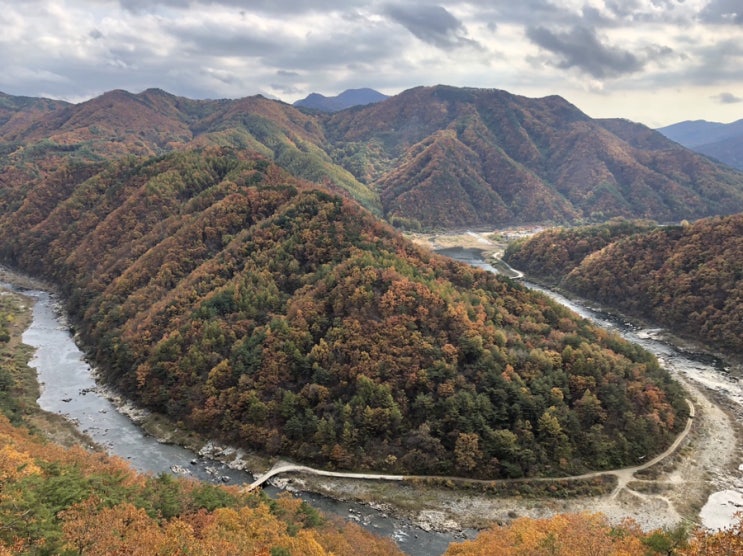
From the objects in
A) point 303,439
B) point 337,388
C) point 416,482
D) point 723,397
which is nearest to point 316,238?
point 337,388

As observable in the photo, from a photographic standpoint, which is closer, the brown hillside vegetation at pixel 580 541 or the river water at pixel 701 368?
the brown hillside vegetation at pixel 580 541

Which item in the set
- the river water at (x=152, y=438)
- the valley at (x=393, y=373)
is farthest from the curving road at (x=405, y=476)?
the river water at (x=152, y=438)

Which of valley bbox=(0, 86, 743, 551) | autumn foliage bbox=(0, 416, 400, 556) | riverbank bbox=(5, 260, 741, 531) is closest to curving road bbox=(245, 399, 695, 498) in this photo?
valley bbox=(0, 86, 743, 551)

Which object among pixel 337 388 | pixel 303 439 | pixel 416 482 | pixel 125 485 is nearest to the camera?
pixel 125 485

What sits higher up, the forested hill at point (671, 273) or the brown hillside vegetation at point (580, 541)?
the forested hill at point (671, 273)

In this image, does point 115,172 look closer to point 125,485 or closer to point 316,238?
point 316,238

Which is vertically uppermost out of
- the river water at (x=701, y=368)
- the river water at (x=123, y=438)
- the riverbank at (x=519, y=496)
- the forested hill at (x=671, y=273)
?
the forested hill at (x=671, y=273)

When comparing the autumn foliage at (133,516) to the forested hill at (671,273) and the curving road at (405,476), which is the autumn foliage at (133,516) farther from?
the forested hill at (671,273)

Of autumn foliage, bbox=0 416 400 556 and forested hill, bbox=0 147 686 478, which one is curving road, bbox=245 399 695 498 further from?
autumn foliage, bbox=0 416 400 556
